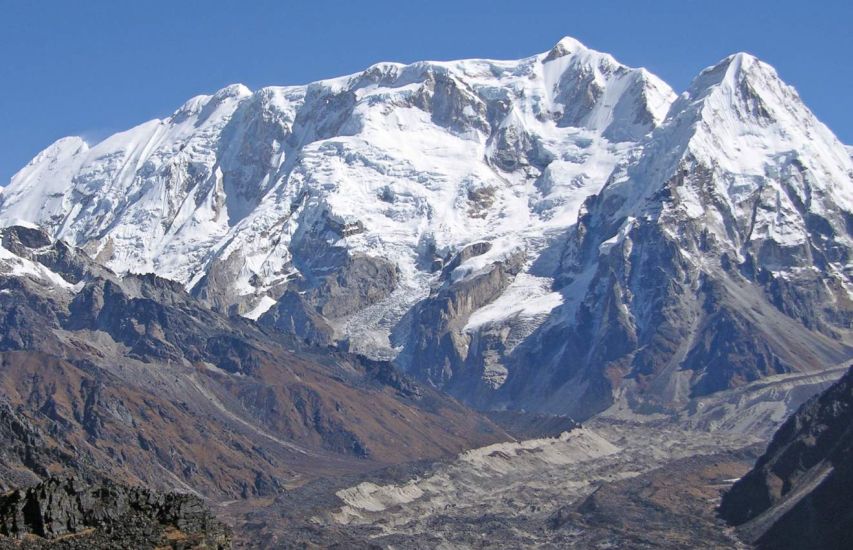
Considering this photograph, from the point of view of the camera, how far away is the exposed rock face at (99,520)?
108 metres

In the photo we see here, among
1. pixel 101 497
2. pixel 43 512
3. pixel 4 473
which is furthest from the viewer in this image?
pixel 4 473

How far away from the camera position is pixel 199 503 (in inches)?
4766

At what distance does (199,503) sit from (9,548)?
19874 millimetres

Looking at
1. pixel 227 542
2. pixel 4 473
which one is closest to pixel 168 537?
pixel 227 542

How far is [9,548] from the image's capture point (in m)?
A: 103

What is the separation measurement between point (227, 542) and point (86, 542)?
10.5 meters

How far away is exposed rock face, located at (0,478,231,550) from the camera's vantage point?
108 metres

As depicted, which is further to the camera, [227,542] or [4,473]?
[4,473]

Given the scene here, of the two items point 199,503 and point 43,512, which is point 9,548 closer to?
point 43,512

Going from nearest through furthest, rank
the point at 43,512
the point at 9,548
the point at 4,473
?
the point at 9,548 < the point at 43,512 < the point at 4,473

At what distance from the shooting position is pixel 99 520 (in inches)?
4515

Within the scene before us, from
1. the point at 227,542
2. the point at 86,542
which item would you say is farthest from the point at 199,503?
the point at 86,542

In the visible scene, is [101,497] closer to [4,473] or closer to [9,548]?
[9,548]

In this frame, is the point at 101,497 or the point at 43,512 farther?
the point at 101,497
